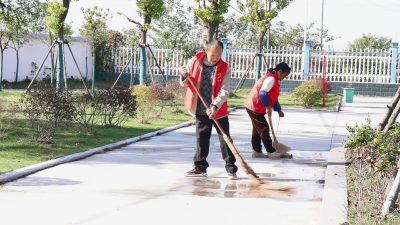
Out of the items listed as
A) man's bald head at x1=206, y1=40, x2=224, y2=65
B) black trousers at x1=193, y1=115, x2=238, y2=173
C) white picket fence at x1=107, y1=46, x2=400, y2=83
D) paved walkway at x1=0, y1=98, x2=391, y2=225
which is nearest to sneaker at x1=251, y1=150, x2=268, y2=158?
paved walkway at x1=0, y1=98, x2=391, y2=225

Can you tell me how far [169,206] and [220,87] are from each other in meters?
2.10

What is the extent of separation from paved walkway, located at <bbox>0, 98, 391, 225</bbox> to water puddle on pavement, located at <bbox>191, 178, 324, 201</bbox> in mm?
11

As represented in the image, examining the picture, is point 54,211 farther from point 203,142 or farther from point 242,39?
point 242,39

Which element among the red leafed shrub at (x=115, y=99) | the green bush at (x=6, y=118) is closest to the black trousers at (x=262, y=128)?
the red leafed shrub at (x=115, y=99)

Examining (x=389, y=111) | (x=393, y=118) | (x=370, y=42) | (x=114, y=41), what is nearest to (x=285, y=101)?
(x=114, y=41)

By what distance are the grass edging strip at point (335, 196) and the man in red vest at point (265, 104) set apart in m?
1.17

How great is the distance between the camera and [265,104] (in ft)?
27.8

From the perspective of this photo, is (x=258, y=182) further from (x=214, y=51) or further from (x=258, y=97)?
(x=258, y=97)

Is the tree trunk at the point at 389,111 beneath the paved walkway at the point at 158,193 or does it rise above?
above

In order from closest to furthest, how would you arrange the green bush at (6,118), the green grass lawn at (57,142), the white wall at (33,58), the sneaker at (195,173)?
the sneaker at (195,173) < the green grass lawn at (57,142) < the green bush at (6,118) < the white wall at (33,58)

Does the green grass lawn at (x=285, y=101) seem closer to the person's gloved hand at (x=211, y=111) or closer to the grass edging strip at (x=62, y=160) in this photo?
the grass edging strip at (x=62, y=160)

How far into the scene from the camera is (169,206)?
5656mm

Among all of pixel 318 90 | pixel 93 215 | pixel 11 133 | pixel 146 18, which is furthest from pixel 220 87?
pixel 146 18

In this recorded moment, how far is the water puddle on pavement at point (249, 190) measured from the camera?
20.5 ft
